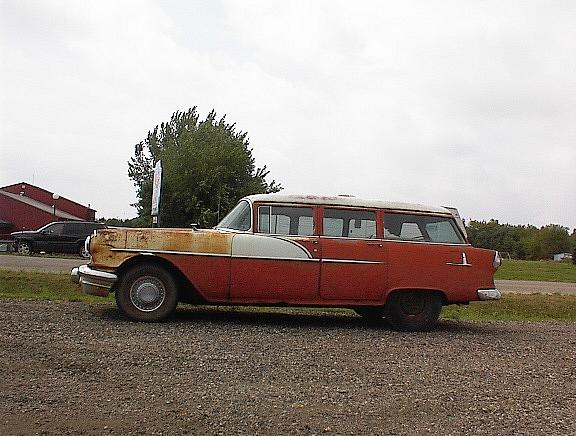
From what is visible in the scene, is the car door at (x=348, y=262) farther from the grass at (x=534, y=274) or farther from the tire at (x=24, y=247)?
the tire at (x=24, y=247)

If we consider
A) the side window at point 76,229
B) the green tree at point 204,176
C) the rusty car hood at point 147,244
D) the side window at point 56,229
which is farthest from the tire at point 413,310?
the green tree at point 204,176

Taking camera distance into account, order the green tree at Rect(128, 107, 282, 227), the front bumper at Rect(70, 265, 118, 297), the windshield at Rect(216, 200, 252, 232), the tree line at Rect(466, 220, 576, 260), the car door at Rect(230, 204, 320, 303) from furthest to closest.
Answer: the tree line at Rect(466, 220, 576, 260) < the green tree at Rect(128, 107, 282, 227) < the windshield at Rect(216, 200, 252, 232) < the car door at Rect(230, 204, 320, 303) < the front bumper at Rect(70, 265, 118, 297)

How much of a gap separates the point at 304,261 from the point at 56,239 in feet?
83.5

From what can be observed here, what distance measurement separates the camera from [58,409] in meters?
5.00

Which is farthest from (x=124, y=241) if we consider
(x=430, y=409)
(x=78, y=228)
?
(x=78, y=228)

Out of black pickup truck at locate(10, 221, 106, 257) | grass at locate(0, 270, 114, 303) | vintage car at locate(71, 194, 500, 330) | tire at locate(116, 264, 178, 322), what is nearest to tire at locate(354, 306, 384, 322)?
vintage car at locate(71, 194, 500, 330)

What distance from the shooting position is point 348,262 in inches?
374

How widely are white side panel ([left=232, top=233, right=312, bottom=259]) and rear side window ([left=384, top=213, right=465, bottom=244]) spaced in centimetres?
126

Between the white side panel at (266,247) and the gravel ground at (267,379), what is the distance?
912mm

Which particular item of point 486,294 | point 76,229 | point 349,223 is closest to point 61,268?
point 76,229

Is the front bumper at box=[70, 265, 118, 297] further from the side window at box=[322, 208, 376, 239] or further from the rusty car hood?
the side window at box=[322, 208, 376, 239]

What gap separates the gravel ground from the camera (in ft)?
16.4

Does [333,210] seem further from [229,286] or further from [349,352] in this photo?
[349,352]

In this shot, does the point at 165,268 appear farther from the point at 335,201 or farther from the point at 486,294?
the point at 486,294
